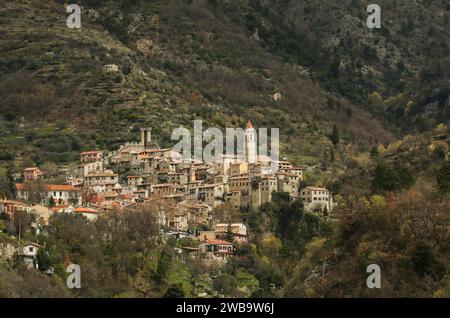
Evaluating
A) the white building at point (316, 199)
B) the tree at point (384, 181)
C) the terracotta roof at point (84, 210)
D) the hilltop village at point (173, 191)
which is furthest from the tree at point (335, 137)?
the terracotta roof at point (84, 210)

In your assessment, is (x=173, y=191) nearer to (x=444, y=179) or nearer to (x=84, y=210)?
(x=84, y=210)

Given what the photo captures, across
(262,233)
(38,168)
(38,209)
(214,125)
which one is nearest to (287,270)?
(262,233)

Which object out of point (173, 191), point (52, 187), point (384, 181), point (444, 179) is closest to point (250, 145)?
point (173, 191)

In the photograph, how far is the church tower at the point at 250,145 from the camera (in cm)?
11969

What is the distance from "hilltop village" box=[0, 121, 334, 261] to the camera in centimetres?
10225

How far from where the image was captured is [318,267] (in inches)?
3460

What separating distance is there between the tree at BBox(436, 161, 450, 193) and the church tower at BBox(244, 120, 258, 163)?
26.4 m

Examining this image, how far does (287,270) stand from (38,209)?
14667 mm

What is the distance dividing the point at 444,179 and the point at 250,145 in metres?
33.2

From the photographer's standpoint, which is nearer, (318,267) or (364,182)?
(318,267)

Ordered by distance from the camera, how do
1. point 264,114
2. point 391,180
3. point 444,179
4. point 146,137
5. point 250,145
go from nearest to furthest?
point 444,179 < point 391,180 < point 250,145 < point 146,137 < point 264,114

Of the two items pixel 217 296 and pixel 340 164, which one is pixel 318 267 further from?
pixel 340 164

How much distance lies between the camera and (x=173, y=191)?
112000 mm

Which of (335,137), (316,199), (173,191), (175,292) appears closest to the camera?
(175,292)
